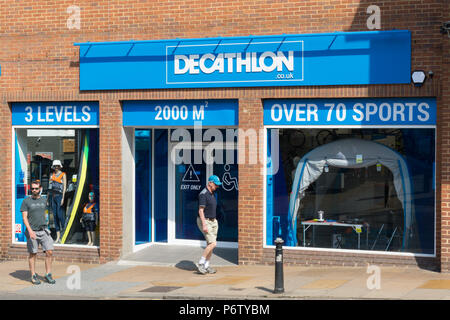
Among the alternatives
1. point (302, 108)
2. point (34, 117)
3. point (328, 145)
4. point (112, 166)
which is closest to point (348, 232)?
point (328, 145)

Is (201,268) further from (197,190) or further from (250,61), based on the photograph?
(250,61)

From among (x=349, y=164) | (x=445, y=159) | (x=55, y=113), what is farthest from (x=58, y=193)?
(x=445, y=159)

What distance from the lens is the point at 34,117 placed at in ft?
51.9

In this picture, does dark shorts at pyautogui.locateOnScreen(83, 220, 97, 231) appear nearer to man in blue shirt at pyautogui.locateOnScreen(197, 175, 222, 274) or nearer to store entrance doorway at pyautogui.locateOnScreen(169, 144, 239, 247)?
store entrance doorway at pyautogui.locateOnScreen(169, 144, 239, 247)

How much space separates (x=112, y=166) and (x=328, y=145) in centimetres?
479

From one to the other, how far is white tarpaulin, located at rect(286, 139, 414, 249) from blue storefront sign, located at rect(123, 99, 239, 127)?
183 cm

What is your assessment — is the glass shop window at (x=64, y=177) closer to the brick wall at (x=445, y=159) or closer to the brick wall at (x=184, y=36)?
the brick wall at (x=184, y=36)

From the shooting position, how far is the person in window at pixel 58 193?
1585 cm

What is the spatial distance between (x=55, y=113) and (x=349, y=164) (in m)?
6.80

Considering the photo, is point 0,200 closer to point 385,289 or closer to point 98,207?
point 98,207

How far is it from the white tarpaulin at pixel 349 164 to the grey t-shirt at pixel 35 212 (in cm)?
504

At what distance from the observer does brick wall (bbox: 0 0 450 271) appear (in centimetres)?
1284

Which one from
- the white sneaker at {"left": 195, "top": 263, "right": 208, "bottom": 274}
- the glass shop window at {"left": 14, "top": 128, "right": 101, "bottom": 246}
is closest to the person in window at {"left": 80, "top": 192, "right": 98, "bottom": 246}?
the glass shop window at {"left": 14, "top": 128, "right": 101, "bottom": 246}

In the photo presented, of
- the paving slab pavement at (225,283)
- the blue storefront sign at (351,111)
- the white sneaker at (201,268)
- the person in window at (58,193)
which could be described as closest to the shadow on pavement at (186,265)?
the paving slab pavement at (225,283)
